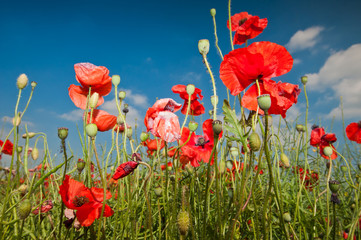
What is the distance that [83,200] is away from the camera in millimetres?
1224

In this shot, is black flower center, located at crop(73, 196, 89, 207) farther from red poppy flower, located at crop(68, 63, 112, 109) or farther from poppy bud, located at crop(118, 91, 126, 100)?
poppy bud, located at crop(118, 91, 126, 100)

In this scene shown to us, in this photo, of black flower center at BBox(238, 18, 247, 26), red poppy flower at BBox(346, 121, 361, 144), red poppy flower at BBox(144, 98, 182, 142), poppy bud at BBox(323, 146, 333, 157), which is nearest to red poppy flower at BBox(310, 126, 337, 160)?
red poppy flower at BBox(346, 121, 361, 144)

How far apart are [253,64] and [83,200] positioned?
0.98 m

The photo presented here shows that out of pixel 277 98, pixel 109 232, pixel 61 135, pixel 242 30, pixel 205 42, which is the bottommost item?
pixel 109 232

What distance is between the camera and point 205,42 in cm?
122

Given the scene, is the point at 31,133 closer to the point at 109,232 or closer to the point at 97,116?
the point at 97,116

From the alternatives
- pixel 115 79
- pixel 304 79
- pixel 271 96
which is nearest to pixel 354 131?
pixel 304 79

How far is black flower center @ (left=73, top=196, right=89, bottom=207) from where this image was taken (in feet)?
3.96

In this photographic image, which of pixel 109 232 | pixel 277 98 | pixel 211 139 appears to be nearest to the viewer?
pixel 277 98

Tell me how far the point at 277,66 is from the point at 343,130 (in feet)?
5.57

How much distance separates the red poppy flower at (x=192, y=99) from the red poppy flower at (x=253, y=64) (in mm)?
742

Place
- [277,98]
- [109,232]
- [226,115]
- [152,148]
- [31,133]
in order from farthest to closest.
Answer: [152,148], [109,232], [31,133], [277,98], [226,115]

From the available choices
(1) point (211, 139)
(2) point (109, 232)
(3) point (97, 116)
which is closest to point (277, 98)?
(1) point (211, 139)

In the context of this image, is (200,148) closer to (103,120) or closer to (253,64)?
(103,120)
